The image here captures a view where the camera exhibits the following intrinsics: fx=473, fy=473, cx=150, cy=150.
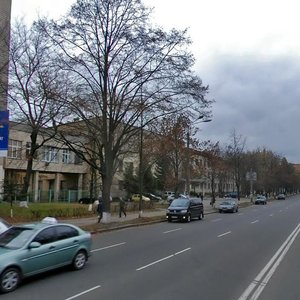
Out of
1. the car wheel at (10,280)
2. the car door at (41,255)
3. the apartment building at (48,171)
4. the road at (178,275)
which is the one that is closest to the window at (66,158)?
the apartment building at (48,171)

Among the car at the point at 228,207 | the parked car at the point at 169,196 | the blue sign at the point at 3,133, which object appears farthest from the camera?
the parked car at the point at 169,196

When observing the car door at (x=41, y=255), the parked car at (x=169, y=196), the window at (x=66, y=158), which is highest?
the window at (x=66, y=158)

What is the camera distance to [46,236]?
38.8ft

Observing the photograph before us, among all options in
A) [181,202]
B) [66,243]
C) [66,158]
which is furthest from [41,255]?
[66,158]

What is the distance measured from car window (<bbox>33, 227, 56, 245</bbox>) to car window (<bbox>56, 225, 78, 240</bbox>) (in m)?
0.19

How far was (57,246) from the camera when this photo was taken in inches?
469

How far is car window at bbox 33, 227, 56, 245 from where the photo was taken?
11.6 meters

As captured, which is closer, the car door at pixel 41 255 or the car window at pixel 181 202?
the car door at pixel 41 255

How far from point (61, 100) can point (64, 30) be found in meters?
4.54

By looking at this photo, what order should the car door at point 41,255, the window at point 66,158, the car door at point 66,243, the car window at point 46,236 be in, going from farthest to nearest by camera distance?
the window at point 66,158 < the car door at point 66,243 < the car window at point 46,236 < the car door at point 41,255

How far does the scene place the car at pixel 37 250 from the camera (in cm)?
1025

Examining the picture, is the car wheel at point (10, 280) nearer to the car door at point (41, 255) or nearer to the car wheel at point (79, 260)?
the car door at point (41, 255)

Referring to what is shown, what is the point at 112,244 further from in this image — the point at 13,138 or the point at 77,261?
the point at 13,138

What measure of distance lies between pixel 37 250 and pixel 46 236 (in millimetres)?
679
